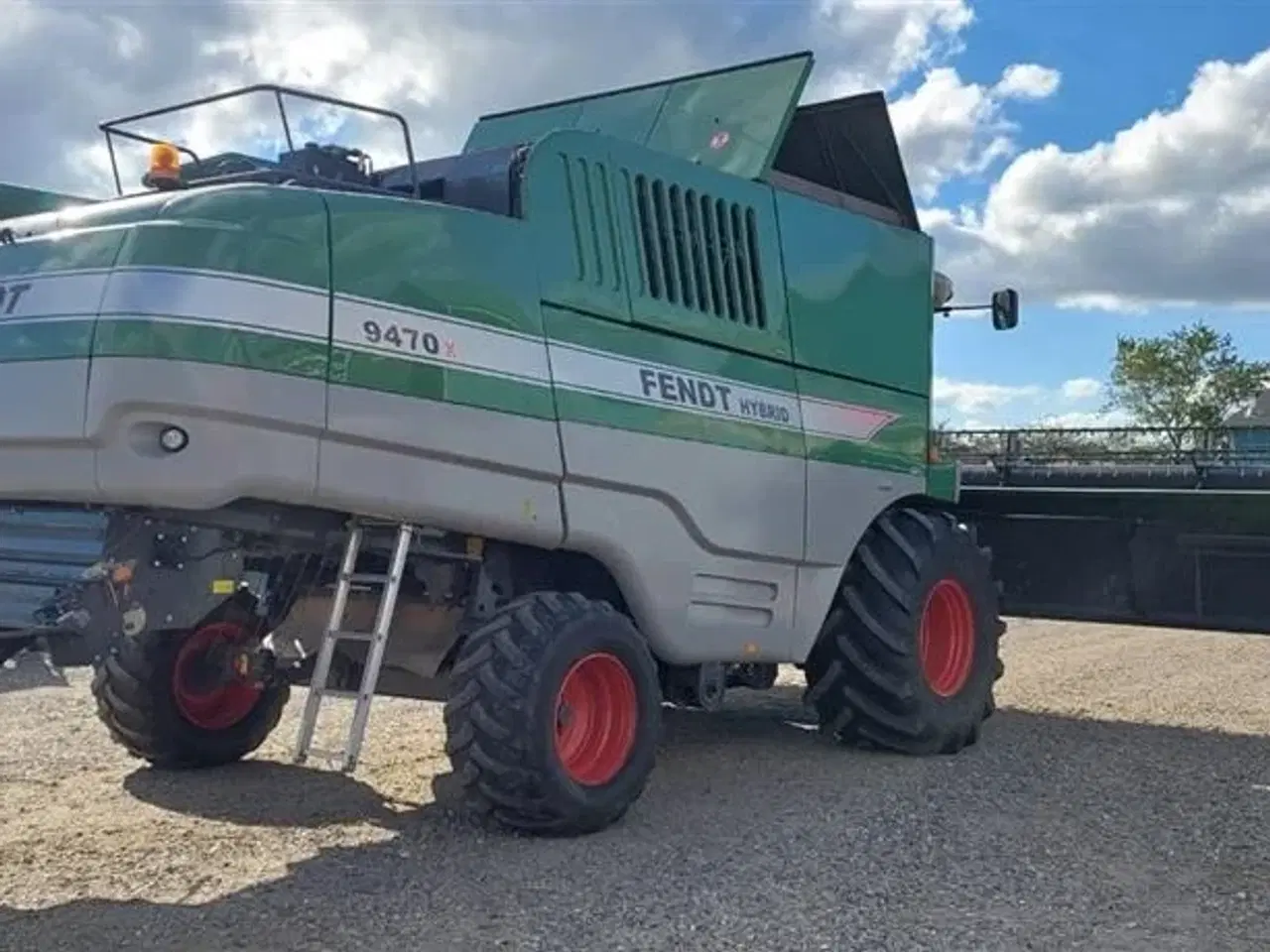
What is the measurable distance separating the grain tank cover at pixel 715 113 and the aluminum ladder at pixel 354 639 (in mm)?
2490

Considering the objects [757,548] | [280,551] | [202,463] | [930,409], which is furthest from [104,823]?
[930,409]

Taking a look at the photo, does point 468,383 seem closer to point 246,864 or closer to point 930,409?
point 246,864

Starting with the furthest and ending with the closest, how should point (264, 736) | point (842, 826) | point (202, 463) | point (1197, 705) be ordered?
point (1197, 705) < point (264, 736) < point (842, 826) < point (202, 463)

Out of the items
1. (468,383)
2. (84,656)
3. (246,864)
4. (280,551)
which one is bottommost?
(246,864)

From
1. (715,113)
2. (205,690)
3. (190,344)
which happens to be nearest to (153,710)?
(205,690)

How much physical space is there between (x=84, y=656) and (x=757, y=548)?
3239 millimetres

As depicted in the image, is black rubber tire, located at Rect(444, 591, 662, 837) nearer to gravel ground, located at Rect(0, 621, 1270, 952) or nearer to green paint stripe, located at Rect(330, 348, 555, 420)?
gravel ground, located at Rect(0, 621, 1270, 952)

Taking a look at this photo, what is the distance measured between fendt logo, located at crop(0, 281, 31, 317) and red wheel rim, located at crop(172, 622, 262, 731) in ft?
7.89

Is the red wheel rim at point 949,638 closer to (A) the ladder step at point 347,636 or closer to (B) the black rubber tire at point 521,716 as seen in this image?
(B) the black rubber tire at point 521,716

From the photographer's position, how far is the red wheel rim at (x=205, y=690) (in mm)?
7781

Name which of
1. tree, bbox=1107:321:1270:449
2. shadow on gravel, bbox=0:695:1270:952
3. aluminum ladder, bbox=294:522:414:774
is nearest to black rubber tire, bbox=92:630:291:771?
shadow on gravel, bbox=0:695:1270:952

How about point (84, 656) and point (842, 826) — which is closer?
point (84, 656)

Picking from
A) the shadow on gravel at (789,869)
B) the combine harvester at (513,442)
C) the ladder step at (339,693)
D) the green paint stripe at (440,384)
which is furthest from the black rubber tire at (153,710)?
the green paint stripe at (440,384)

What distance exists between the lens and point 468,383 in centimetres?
601
